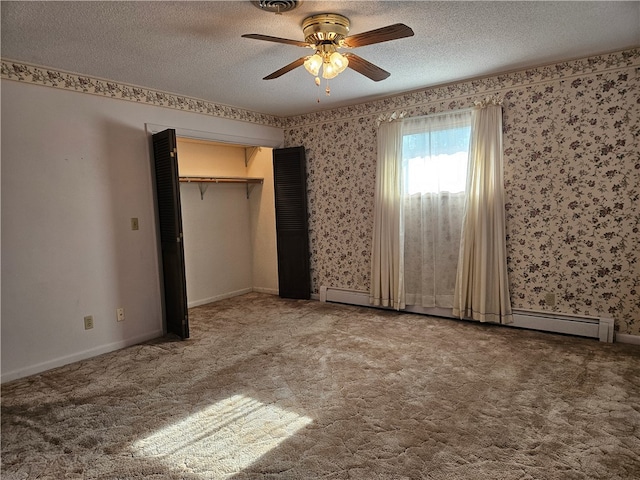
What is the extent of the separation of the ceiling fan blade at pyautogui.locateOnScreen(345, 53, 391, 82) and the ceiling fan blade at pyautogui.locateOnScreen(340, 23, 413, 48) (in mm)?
128

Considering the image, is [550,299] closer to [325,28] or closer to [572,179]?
[572,179]

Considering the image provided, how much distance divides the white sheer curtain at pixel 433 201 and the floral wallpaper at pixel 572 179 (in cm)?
28

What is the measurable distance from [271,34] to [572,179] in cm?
290

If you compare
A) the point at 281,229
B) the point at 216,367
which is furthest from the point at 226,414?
the point at 281,229

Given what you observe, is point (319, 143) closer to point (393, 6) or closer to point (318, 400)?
point (393, 6)

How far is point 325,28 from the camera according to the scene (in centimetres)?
252

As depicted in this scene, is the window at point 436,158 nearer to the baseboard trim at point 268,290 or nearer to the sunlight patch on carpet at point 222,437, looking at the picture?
the baseboard trim at point 268,290

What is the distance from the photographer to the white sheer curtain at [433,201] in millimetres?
4180

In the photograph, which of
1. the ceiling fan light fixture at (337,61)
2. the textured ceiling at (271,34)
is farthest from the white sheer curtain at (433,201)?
the ceiling fan light fixture at (337,61)

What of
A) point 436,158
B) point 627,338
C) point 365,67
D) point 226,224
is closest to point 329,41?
point 365,67

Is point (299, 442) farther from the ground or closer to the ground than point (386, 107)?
closer to the ground

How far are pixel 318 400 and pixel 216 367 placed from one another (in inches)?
41.1

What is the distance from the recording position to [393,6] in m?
2.43

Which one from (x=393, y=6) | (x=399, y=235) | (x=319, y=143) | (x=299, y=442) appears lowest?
(x=299, y=442)
